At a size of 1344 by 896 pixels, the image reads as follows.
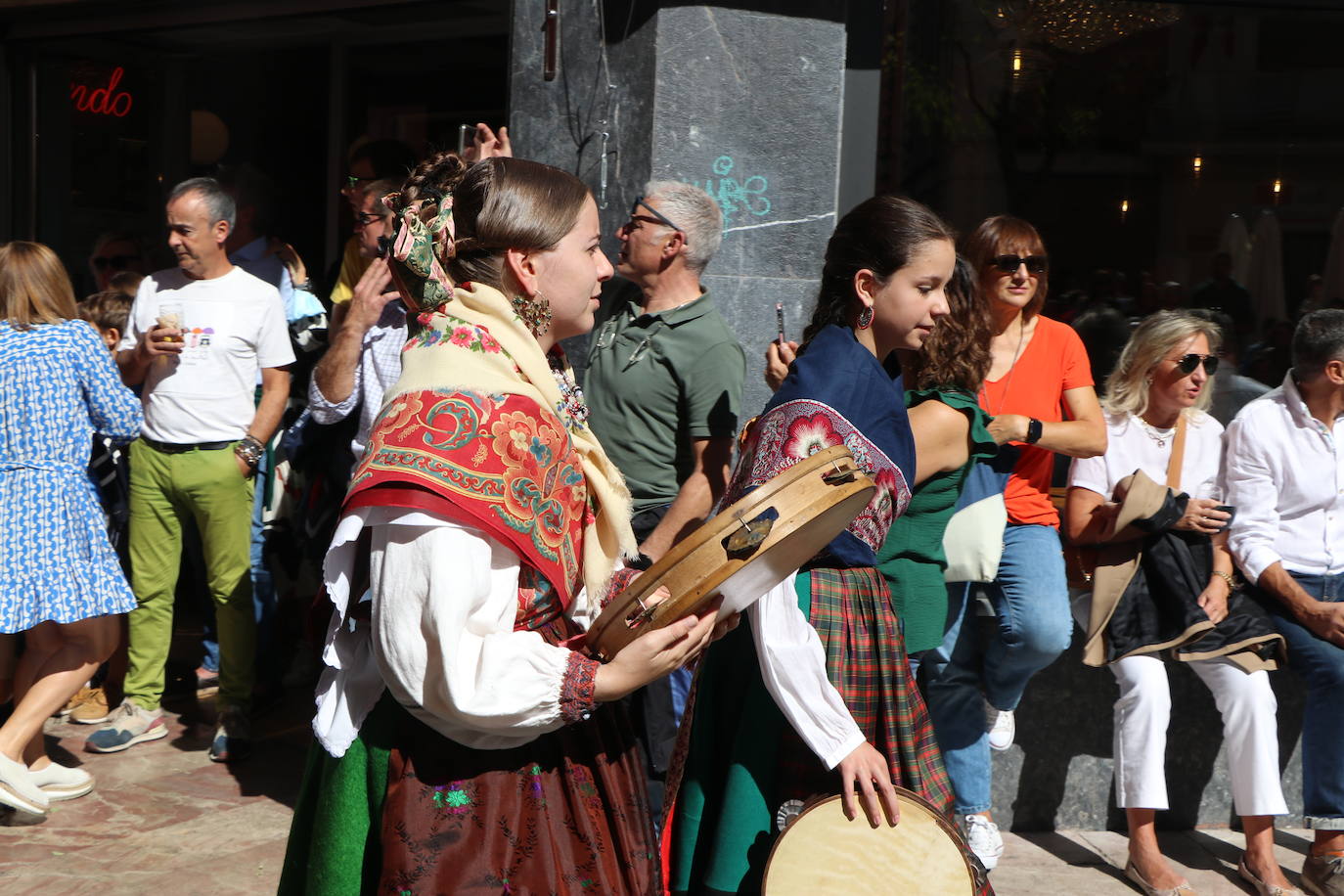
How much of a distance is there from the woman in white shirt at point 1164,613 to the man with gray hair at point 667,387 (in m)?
1.38

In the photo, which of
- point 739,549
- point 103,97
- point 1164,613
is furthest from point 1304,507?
point 103,97

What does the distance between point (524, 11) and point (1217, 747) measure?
12.6 ft

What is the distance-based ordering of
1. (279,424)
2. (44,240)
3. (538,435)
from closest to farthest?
(538,435)
(279,424)
(44,240)

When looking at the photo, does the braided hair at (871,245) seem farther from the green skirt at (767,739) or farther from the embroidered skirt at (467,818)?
the embroidered skirt at (467,818)

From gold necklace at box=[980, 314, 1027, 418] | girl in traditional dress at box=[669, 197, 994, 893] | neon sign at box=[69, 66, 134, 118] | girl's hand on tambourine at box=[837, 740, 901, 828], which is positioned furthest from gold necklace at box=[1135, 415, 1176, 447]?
neon sign at box=[69, 66, 134, 118]

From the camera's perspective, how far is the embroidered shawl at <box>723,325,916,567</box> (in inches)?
107

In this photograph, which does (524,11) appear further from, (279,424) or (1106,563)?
(1106,563)

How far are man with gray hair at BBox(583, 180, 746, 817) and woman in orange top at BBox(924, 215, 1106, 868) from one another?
2.91 ft

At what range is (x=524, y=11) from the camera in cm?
503

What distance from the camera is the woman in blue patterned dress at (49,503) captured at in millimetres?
4500

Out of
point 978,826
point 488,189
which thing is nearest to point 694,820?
point 488,189

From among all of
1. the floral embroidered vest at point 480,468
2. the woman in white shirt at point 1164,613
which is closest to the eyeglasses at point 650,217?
the woman in white shirt at point 1164,613

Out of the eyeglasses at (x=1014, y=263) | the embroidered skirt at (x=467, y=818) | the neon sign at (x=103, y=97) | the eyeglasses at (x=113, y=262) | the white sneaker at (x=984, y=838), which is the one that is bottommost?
the white sneaker at (x=984, y=838)

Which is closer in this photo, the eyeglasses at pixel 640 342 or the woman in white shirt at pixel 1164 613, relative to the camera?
the eyeglasses at pixel 640 342
